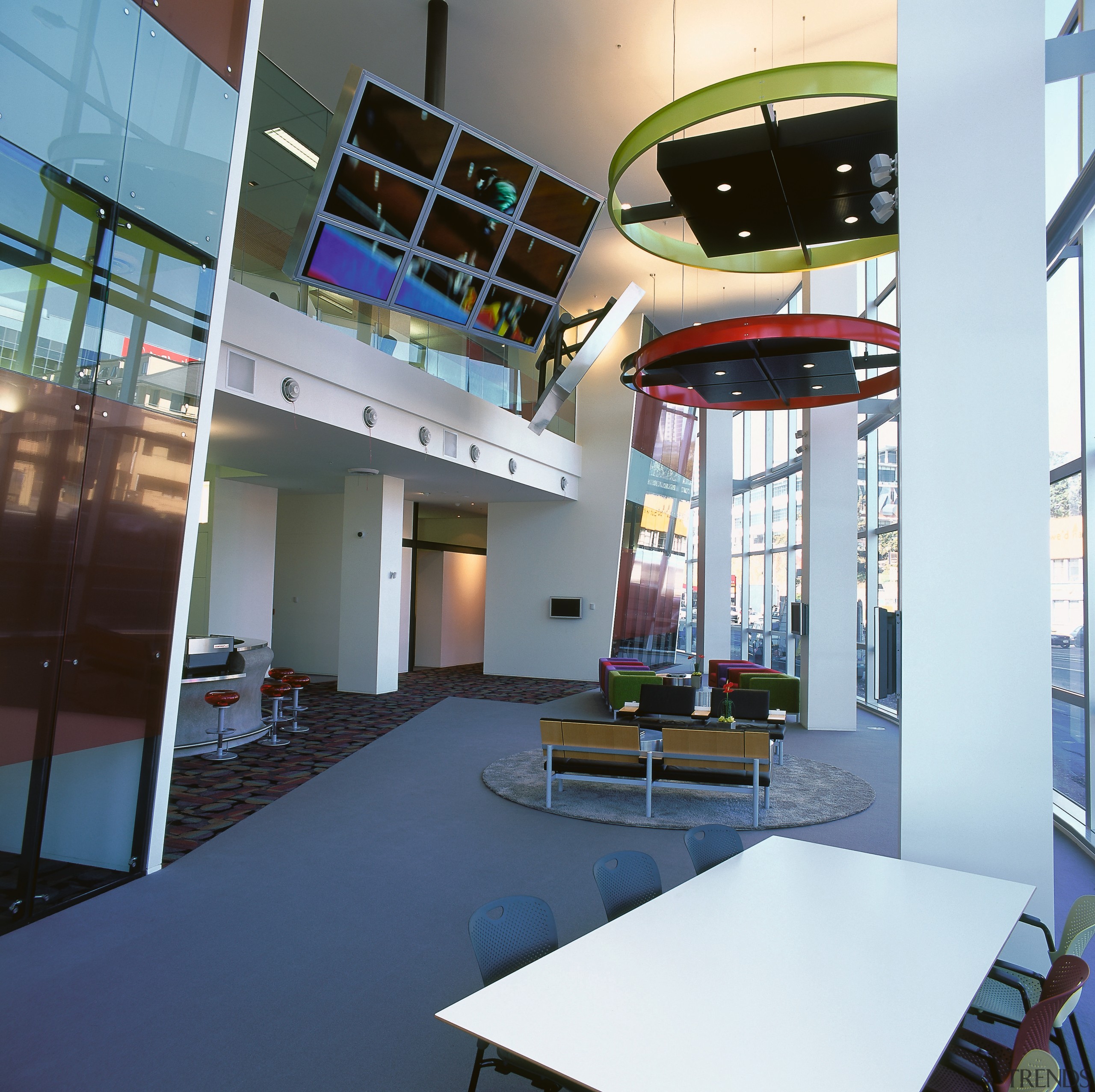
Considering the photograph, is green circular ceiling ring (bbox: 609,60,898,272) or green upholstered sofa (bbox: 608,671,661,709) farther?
green upholstered sofa (bbox: 608,671,661,709)

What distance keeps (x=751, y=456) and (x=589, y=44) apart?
34.8ft

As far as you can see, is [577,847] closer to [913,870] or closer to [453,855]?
[453,855]

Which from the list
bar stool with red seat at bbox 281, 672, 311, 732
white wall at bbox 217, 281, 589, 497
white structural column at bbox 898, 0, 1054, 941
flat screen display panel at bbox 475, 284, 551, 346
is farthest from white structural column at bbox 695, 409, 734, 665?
white structural column at bbox 898, 0, 1054, 941

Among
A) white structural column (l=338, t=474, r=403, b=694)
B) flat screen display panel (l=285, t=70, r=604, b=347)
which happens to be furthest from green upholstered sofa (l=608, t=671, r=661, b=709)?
flat screen display panel (l=285, t=70, r=604, b=347)

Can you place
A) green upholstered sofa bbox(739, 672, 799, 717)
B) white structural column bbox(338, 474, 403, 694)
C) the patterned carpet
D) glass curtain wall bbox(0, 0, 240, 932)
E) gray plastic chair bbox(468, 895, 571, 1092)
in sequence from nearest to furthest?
1. gray plastic chair bbox(468, 895, 571, 1092)
2. glass curtain wall bbox(0, 0, 240, 932)
3. the patterned carpet
4. green upholstered sofa bbox(739, 672, 799, 717)
5. white structural column bbox(338, 474, 403, 694)

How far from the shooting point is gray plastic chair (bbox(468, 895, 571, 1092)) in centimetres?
238

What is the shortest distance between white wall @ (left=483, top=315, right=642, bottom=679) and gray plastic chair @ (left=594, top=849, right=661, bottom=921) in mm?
12858

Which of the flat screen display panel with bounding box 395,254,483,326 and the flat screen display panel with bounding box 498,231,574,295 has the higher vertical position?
the flat screen display panel with bounding box 498,231,574,295

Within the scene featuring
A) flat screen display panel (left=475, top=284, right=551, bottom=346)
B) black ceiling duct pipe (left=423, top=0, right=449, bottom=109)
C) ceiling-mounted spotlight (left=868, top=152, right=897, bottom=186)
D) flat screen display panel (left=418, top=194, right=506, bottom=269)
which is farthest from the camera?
flat screen display panel (left=475, top=284, right=551, bottom=346)

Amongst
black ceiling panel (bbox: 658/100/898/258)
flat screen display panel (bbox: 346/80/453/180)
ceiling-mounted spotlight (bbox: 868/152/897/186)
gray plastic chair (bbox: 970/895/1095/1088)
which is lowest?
gray plastic chair (bbox: 970/895/1095/1088)

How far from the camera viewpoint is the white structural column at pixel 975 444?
3.54 m

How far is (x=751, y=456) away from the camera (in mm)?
17312

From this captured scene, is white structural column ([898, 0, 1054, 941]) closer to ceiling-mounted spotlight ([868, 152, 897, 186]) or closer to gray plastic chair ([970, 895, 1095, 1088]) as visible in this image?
gray plastic chair ([970, 895, 1095, 1088])

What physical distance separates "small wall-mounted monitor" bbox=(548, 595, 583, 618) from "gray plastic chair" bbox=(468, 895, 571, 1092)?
13.5 m
